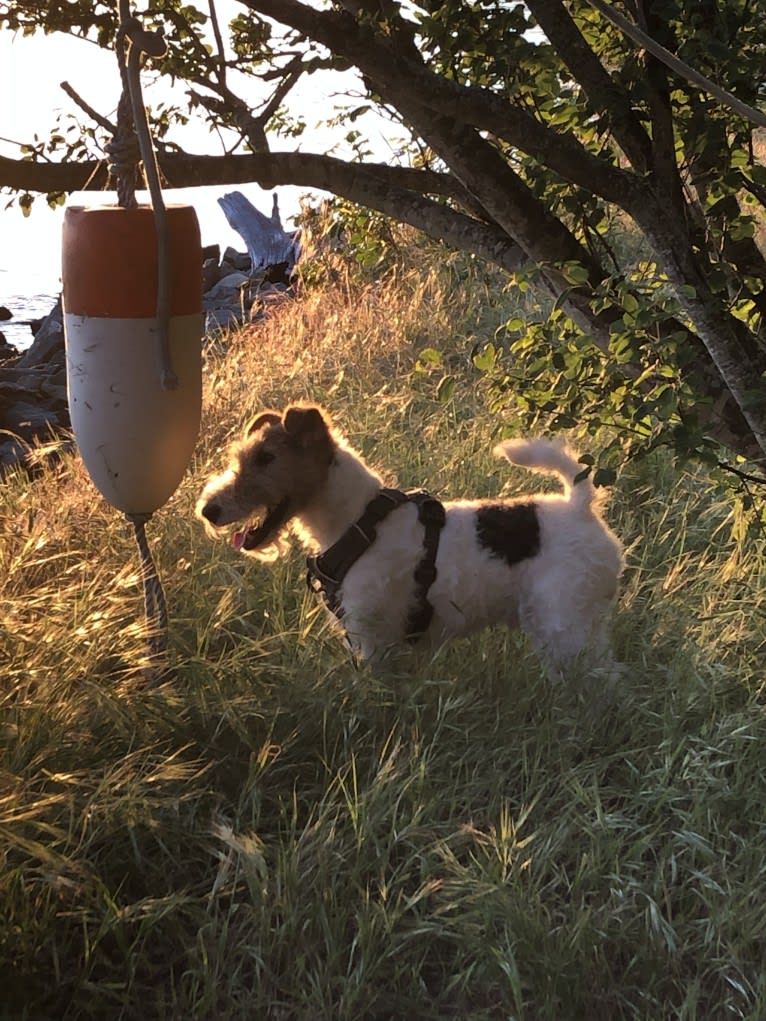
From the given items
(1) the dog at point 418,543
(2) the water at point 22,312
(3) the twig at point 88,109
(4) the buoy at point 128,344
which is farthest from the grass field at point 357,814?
(2) the water at point 22,312

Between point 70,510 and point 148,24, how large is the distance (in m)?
1.88

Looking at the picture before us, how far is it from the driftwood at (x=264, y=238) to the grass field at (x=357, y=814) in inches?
328

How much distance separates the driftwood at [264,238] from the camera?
458 inches

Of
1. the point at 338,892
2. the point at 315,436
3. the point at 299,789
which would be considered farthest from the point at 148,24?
the point at 338,892

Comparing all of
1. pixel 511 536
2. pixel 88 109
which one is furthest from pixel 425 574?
pixel 88 109

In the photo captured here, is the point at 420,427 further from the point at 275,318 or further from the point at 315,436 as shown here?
the point at 275,318

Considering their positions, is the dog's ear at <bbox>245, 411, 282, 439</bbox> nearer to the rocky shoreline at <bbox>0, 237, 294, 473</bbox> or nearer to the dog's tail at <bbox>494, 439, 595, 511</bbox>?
the dog's tail at <bbox>494, 439, 595, 511</bbox>

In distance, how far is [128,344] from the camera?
2.69 m

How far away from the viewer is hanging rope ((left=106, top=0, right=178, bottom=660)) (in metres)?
2.55

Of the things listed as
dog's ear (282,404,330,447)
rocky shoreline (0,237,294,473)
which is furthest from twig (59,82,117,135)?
rocky shoreline (0,237,294,473)

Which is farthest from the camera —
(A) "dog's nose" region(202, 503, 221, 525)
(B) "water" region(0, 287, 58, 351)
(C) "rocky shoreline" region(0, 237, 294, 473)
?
(B) "water" region(0, 287, 58, 351)

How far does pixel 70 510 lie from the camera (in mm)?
4094

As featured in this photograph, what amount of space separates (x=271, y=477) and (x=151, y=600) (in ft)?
1.79

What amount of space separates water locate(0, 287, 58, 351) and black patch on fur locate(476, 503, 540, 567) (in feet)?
28.7
